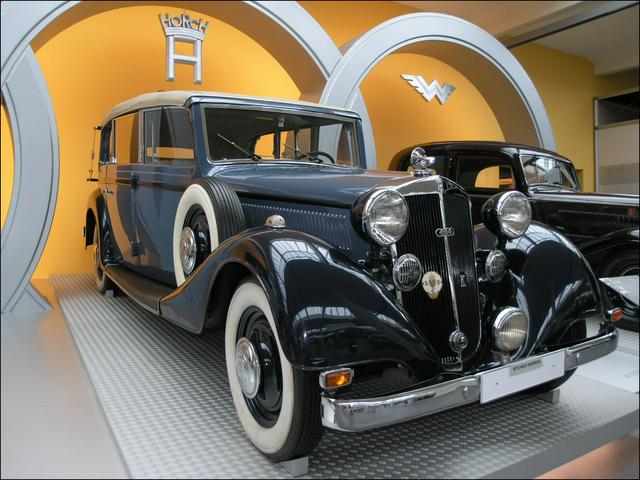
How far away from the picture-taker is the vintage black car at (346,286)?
4.96 feet

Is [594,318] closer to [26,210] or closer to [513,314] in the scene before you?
[513,314]

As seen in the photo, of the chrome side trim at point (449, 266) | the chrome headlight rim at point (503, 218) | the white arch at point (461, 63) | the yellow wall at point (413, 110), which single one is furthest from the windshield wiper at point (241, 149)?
the yellow wall at point (413, 110)

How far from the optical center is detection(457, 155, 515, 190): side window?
4.41 metres

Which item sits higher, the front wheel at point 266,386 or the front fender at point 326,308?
the front fender at point 326,308

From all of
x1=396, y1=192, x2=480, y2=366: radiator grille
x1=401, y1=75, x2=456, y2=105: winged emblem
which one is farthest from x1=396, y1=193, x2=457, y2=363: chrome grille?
x1=401, y1=75, x2=456, y2=105: winged emblem

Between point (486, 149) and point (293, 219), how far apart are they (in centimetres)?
279

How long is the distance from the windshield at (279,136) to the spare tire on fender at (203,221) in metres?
0.35

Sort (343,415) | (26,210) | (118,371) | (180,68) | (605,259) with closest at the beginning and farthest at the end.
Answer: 1. (343,415)
2. (118,371)
3. (26,210)
4. (605,259)
5. (180,68)

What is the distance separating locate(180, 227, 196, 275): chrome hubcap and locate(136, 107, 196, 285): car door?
0.34m

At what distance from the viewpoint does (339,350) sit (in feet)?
4.81

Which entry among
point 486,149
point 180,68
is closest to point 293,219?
point 486,149

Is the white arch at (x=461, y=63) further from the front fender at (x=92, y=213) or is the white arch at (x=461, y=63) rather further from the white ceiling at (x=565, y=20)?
the white ceiling at (x=565, y=20)

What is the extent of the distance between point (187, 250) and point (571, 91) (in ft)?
30.7

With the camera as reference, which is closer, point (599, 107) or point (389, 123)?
point (389, 123)
